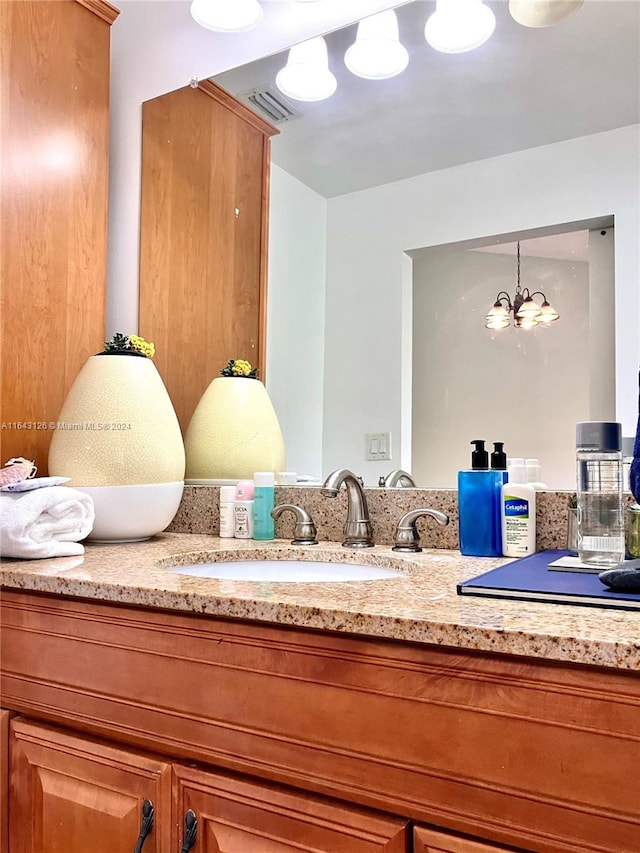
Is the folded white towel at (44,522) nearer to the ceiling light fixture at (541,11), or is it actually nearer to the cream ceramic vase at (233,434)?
the cream ceramic vase at (233,434)

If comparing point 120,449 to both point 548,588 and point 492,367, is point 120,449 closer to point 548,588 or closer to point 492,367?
point 492,367

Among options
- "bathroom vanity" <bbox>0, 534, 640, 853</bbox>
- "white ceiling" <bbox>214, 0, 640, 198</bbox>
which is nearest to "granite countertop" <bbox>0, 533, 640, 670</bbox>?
"bathroom vanity" <bbox>0, 534, 640, 853</bbox>

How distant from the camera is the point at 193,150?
5.64ft

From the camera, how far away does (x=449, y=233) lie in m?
1.31

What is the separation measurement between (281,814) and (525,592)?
13.9 inches

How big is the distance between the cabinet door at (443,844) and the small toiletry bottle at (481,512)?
0.52m

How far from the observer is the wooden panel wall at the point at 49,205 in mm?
1461

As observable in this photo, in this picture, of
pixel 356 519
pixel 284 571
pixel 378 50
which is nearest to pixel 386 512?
pixel 356 519

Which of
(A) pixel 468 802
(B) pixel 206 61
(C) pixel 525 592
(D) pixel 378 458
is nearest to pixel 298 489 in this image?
(D) pixel 378 458

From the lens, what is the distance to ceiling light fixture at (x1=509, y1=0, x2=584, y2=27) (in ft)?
3.98

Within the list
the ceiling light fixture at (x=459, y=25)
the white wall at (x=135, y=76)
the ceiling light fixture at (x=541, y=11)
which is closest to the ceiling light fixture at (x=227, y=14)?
the white wall at (x=135, y=76)

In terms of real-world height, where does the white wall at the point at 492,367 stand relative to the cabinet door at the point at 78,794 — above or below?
above

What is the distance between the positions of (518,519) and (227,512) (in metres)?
0.60

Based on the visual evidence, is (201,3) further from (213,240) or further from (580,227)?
(580,227)
